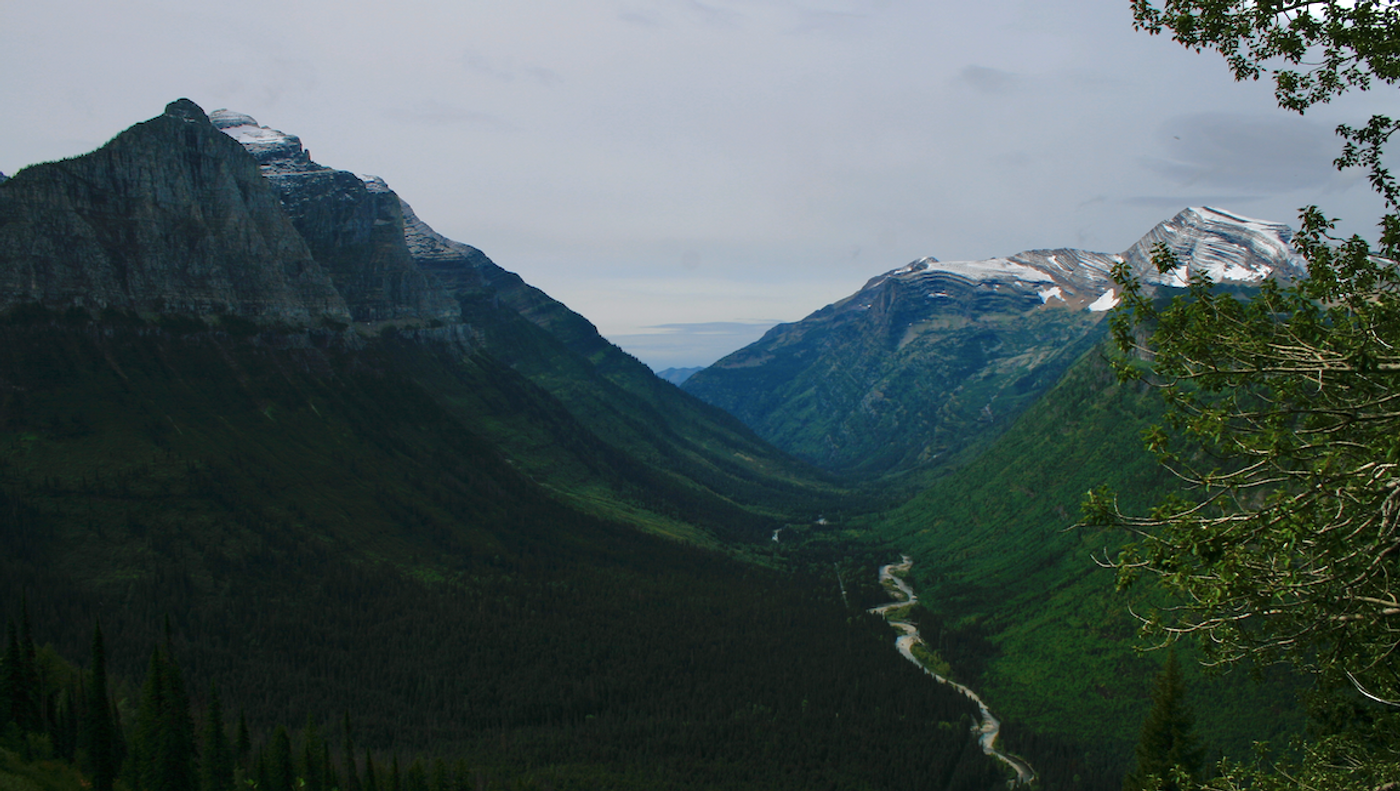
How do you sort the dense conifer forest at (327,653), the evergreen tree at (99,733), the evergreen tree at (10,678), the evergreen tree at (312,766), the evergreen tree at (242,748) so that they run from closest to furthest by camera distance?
the evergreen tree at (99,733)
the evergreen tree at (10,678)
the evergreen tree at (312,766)
the evergreen tree at (242,748)
the dense conifer forest at (327,653)

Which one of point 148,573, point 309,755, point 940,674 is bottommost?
point 940,674

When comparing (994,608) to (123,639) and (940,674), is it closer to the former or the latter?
(940,674)

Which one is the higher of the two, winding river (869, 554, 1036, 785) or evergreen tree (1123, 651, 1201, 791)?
evergreen tree (1123, 651, 1201, 791)

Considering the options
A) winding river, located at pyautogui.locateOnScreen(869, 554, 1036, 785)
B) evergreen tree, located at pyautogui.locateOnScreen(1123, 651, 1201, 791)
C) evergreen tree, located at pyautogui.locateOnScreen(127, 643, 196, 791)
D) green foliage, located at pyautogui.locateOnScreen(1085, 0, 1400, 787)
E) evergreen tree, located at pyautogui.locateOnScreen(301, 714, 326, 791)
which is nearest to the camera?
green foliage, located at pyautogui.locateOnScreen(1085, 0, 1400, 787)

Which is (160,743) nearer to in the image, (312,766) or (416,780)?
(312,766)

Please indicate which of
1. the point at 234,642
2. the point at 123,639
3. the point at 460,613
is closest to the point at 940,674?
the point at 460,613

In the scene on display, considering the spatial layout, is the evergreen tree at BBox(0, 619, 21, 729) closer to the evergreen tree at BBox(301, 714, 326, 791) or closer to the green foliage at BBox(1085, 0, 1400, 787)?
the evergreen tree at BBox(301, 714, 326, 791)

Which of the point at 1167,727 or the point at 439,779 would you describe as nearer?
the point at 1167,727

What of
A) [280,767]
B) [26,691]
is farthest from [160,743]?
[26,691]

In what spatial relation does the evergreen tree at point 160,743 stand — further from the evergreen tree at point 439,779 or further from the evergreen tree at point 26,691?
the evergreen tree at point 439,779

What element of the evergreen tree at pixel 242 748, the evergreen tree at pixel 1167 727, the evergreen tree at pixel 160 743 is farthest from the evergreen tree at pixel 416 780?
the evergreen tree at pixel 1167 727

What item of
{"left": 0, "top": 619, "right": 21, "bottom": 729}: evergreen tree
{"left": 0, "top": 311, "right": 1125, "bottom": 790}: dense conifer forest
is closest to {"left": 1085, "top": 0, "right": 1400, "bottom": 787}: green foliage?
{"left": 0, "top": 311, "right": 1125, "bottom": 790}: dense conifer forest
